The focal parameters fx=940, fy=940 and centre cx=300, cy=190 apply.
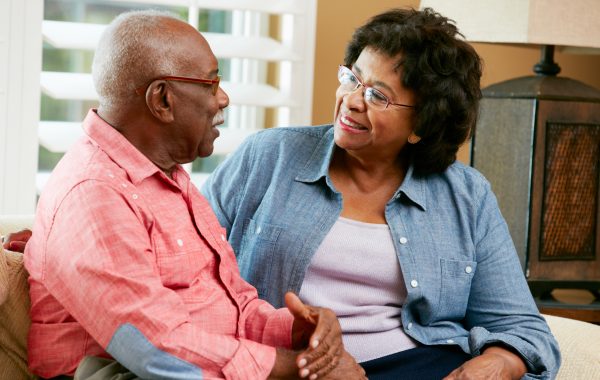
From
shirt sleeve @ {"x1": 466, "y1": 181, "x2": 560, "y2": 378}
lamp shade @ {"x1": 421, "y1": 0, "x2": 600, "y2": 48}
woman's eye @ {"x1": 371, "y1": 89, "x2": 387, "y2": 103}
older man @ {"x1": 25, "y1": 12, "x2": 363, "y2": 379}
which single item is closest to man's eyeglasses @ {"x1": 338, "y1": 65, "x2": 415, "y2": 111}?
woman's eye @ {"x1": 371, "y1": 89, "x2": 387, "y2": 103}

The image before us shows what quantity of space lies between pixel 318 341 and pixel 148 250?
0.31 metres

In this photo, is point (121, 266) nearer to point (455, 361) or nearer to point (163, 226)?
point (163, 226)

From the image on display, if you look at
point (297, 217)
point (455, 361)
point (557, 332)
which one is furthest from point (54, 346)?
point (557, 332)

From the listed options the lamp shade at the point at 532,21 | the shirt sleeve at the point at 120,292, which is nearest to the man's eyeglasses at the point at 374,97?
the shirt sleeve at the point at 120,292

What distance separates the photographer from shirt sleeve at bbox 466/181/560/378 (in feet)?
6.18

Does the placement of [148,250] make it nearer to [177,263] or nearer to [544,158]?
[177,263]

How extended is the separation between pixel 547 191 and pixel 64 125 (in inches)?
53.8

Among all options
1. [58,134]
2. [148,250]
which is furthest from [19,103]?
[148,250]

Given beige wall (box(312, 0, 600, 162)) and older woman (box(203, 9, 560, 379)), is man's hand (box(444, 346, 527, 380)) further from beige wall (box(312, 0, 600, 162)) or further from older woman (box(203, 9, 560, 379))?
beige wall (box(312, 0, 600, 162))

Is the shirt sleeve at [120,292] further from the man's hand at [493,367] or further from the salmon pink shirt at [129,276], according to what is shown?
the man's hand at [493,367]

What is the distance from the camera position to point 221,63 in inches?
117

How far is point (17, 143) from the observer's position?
2471 mm

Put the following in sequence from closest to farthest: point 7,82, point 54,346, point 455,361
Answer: point 54,346, point 455,361, point 7,82

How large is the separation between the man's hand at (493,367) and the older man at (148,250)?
1.04 feet
